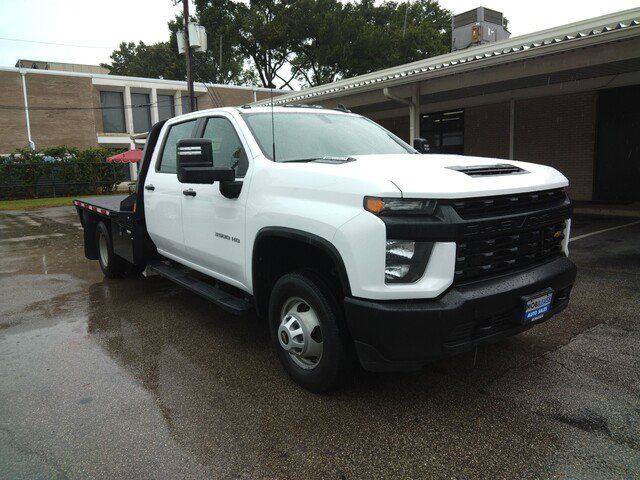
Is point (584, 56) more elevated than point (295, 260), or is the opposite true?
point (584, 56)

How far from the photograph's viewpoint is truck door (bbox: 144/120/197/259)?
15.4 ft

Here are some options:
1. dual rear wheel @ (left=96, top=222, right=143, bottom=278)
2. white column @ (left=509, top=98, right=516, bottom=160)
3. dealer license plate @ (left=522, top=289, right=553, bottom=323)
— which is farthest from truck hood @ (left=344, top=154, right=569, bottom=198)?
white column @ (left=509, top=98, right=516, bottom=160)

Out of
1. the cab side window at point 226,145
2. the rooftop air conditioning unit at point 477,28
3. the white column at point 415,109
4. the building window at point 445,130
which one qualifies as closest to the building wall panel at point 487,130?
the building window at point 445,130

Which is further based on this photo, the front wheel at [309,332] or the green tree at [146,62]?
the green tree at [146,62]

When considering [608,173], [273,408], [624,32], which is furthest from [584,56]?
[273,408]

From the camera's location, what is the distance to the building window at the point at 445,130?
16297mm

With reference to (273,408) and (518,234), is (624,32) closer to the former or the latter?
(518,234)

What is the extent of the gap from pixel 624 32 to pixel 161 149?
732cm

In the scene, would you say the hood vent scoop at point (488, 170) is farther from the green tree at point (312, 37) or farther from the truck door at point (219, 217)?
the green tree at point (312, 37)

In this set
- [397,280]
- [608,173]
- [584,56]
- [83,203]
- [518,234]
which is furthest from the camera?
[608,173]

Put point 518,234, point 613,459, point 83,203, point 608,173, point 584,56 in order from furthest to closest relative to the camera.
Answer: point 608,173, point 584,56, point 83,203, point 518,234, point 613,459

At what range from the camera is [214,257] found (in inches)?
163

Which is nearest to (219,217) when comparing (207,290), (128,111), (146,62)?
(207,290)

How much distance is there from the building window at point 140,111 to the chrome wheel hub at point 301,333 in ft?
121
